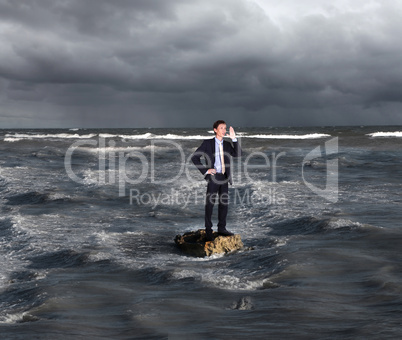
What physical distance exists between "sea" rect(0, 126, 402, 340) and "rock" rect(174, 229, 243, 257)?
0.16 m

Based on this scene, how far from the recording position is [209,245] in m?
8.73

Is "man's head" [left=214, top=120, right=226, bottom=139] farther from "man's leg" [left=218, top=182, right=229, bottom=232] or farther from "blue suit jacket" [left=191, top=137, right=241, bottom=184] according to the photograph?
"man's leg" [left=218, top=182, right=229, bottom=232]

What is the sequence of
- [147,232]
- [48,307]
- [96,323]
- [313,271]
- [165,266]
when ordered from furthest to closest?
[147,232] < [165,266] < [313,271] < [48,307] < [96,323]

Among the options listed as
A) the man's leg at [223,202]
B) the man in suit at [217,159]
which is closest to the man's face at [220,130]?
the man in suit at [217,159]

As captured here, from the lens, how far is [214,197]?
875cm

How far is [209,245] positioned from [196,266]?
78cm

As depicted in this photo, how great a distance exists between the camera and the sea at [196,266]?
5449mm

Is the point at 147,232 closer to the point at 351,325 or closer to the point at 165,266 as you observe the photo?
the point at 165,266

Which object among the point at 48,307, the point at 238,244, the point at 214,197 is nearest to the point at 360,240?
the point at 238,244

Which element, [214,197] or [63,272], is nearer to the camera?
[63,272]

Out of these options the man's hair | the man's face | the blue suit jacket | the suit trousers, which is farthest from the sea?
the man's hair

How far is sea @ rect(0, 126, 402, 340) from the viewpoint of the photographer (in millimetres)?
5449

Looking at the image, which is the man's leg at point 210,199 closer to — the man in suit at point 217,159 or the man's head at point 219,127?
the man in suit at point 217,159

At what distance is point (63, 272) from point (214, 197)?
9.11ft
